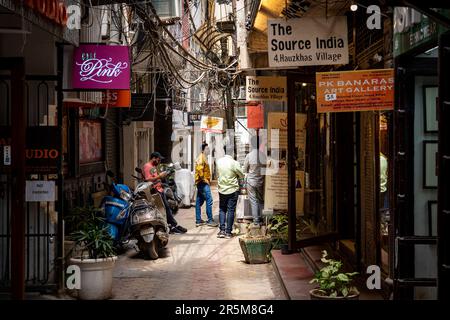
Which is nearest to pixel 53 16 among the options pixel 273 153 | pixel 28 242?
pixel 28 242

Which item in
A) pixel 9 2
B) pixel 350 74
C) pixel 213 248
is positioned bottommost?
pixel 213 248

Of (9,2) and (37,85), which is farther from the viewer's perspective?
(37,85)

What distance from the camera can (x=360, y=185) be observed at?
32.5 ft

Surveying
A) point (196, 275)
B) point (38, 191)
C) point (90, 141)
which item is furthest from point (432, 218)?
point (90, 141)

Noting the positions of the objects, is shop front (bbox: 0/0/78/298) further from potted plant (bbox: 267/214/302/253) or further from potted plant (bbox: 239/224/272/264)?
potted plant (bbox: 267/214/302/253)

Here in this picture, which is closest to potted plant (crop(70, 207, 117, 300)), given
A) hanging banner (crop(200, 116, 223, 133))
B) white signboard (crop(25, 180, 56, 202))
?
white signboard (crop(25, 180, 56, 202))

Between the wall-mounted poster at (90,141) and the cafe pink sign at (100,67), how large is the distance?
4.45 meters

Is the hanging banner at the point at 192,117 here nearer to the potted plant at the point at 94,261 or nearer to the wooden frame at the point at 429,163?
the potted plant at the point at 94,261

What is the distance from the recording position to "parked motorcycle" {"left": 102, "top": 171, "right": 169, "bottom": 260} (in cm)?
1177

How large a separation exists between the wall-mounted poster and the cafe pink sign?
4.45 metres
